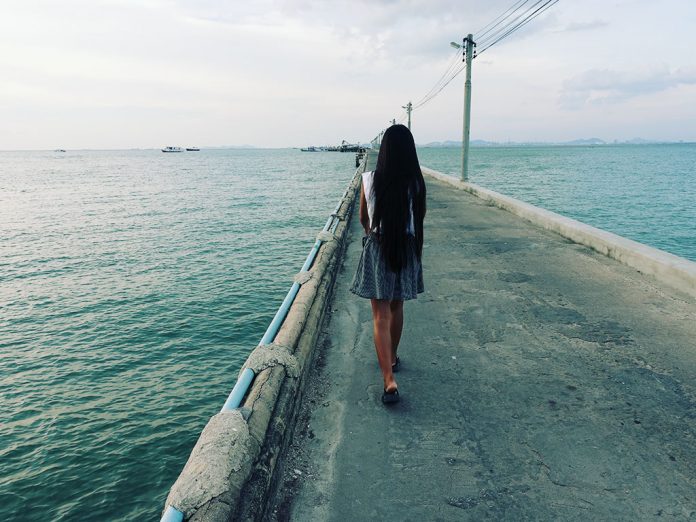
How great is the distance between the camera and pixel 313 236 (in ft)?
69.9

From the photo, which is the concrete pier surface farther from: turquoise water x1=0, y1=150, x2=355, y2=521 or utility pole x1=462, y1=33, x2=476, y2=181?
utility pole x1=462, y1=33, x2=476, y2=181

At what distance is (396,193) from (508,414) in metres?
1.81

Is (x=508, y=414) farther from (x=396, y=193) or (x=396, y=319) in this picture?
(x=396, y=193)

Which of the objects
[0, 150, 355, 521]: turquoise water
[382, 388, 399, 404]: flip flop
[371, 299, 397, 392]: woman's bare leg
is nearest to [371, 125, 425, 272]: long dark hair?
[371, 299, 397, 392]: woman's bare leg

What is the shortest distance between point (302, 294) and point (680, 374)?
3596 mm

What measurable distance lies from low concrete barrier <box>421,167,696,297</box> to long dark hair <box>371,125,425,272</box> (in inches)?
176

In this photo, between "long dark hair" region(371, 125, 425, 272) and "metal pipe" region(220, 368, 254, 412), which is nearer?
"metal pipe" region(220, 368, 254, 412)

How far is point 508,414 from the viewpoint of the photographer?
346 centimetres

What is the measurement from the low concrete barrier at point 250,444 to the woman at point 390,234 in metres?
0.75

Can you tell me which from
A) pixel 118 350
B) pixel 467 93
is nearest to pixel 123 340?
pixel 118 350

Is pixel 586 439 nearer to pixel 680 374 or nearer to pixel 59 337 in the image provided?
pixel 680 374

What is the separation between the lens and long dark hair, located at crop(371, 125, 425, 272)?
3365 millimetres

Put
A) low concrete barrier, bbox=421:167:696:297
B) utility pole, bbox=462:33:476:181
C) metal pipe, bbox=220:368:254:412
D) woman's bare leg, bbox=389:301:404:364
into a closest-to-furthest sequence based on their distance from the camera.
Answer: metal pipe, bbox=220:368:254:412, woman's bare leg, bbox=389:301:404:364, low concrete barrier, bbox=421:167:696:297, utility pole, bbox=462:33:476:181

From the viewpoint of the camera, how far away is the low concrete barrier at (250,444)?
7.39ft
